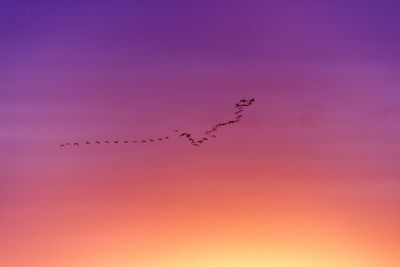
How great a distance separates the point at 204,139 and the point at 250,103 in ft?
7.54

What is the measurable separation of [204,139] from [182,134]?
2.96 feet

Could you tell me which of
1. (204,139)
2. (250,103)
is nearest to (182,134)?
(204,139)

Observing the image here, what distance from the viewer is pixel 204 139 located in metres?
9.62

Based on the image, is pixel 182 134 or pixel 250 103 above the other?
pixel 250 103

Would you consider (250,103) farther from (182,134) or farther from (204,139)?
(182,134)

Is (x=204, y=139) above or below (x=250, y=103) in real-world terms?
below

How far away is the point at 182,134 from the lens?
9.62m

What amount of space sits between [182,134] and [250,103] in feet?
9.67

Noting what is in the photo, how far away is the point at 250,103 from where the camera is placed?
9414mm
